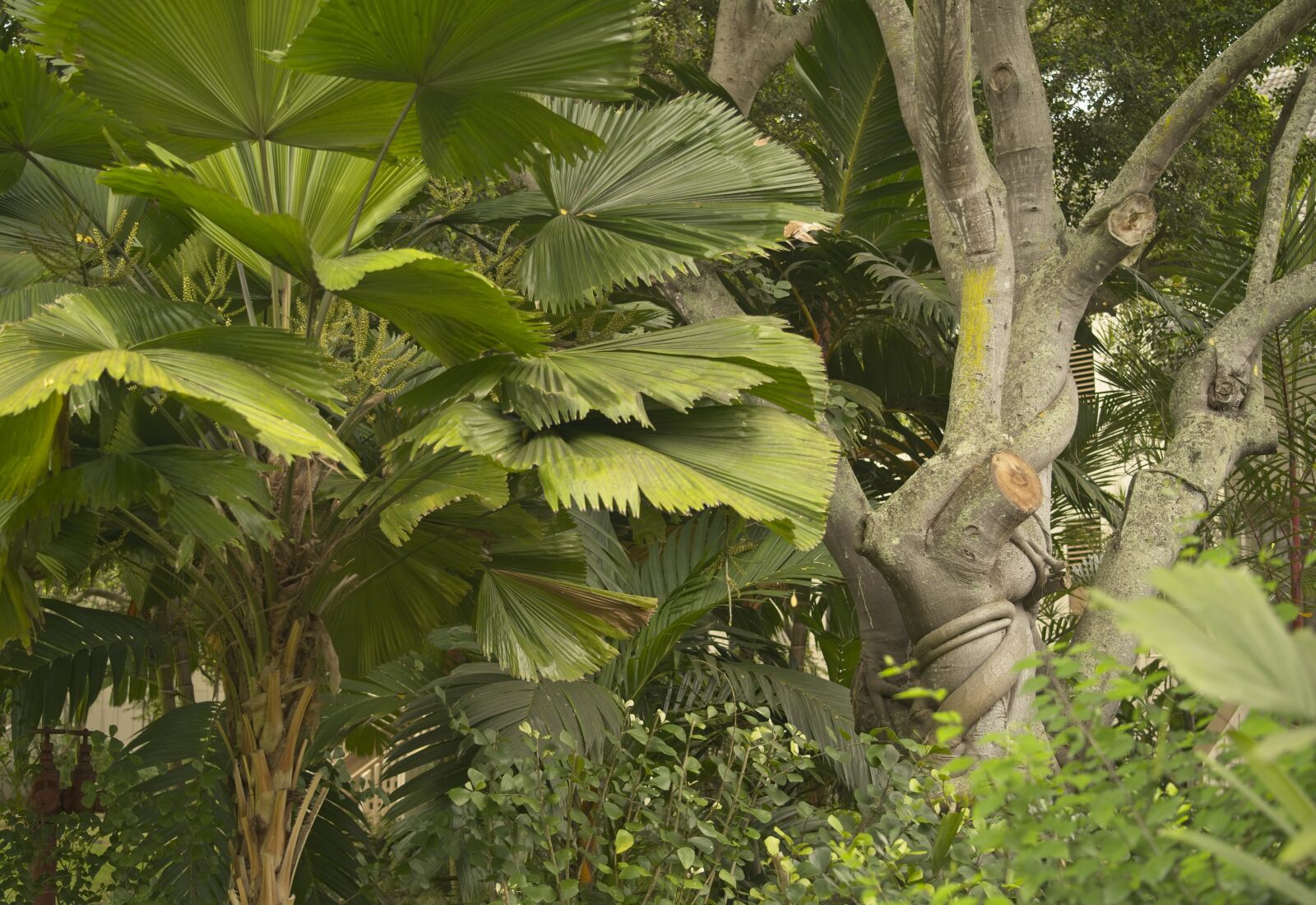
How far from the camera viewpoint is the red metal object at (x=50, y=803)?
443cm

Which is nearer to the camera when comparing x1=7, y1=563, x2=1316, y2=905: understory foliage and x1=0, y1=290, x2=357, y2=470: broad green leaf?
x1=7, y1=563, x2=1316, y2=905: understory foliage

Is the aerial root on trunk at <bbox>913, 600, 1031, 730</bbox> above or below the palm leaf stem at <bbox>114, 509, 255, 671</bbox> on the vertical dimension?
below

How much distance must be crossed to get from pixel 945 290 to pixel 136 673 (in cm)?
339

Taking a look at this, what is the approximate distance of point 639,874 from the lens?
110 inches

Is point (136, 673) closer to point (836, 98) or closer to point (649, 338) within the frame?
point (649, 338)

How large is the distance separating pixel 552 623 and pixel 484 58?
1476mm

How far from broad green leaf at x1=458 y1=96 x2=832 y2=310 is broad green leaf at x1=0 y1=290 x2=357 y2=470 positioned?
3.21ft

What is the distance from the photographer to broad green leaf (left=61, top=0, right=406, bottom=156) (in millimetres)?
2760

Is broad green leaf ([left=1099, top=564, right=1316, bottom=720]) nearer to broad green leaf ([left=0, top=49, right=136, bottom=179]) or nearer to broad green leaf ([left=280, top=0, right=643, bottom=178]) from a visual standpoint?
broad green leaf ([left=280, top=0, right=643, bottom=178])

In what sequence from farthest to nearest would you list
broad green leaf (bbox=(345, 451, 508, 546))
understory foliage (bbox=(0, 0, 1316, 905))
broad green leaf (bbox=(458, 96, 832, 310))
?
broad green leaf (bbox=(458, 96, 832, 310)) < broad green leaf (bbox=(345, 451, 508, 546)) < understory foliage (bbox=(0, 0, 1316, 905))

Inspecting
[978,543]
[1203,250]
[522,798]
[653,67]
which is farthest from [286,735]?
[653,67]

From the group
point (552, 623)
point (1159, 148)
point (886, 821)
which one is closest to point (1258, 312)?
point (1159, 148)

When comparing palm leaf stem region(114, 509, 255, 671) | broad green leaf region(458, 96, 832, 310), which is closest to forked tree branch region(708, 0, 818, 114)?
broad green leaf region(458, 96, 832, 310)

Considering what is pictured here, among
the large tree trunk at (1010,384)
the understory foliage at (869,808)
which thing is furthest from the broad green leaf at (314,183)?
the large tree trunk at (1010,384)
